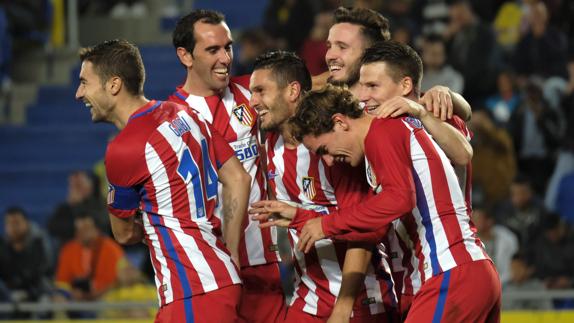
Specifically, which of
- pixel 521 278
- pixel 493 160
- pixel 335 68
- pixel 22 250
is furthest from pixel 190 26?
pixel 22 250

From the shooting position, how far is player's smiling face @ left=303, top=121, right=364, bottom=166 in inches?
205

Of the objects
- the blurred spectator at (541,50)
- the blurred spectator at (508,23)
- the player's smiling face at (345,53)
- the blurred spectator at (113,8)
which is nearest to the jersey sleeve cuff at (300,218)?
the player's smiling face at (345,53)

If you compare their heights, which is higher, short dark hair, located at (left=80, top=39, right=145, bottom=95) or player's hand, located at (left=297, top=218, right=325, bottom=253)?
short dark hair, located at (left=80, top=39, right=145, bottom=95)

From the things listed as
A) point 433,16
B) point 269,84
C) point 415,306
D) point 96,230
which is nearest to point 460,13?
point 433,16

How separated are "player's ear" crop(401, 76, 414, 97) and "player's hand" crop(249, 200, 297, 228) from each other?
2.34 ft

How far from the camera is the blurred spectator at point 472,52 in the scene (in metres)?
11.4

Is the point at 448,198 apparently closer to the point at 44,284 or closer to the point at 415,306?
the point at 415,306

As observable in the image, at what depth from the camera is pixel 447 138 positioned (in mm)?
5219

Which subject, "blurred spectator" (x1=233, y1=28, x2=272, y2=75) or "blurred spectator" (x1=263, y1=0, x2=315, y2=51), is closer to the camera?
"blurred spectator" (x1=233, y1=28, x2=272, y2=75)

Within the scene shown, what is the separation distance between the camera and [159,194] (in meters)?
5.13

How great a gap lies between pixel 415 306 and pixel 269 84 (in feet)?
4.47

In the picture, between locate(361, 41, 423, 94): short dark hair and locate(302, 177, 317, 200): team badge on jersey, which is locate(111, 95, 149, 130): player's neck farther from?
locate(361, 41, 423, 94): short dark hair

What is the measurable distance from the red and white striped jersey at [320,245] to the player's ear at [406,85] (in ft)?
1.40

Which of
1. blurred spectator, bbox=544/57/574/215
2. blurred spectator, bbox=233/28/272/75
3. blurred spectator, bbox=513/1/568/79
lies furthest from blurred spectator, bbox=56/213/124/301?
blurred spectator, bbox=513/1/568/79
